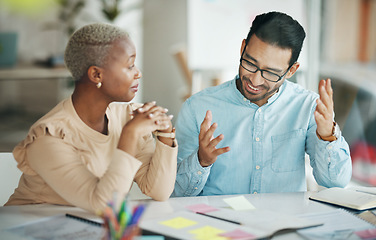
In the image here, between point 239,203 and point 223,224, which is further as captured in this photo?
point 239,203

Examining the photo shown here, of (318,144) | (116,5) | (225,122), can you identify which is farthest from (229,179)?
(116,5)

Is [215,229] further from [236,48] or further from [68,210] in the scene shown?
[236,48]

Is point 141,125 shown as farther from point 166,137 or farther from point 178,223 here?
point 178,223

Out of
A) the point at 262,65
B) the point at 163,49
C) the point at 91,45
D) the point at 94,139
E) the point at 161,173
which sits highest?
the point at 91,45

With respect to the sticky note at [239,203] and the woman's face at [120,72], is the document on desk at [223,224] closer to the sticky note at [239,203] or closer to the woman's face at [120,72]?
the sticky note at [239,203]

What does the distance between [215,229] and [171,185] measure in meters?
0.34

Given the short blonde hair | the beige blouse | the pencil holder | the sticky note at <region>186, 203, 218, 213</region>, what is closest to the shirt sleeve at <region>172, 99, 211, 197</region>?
the beige blouse

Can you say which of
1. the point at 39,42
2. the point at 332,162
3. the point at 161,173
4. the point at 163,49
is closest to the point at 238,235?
the point at 161,173

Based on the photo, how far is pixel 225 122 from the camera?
5.96 feet

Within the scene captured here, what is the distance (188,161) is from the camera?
1.63 m

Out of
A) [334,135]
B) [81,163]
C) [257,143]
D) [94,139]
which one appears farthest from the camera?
[257,143]

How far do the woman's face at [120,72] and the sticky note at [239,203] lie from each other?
46 centimetres

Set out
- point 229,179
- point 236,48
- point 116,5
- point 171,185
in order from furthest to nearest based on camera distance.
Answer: point 116,5
point 236,48
point 229,179
point 171,185

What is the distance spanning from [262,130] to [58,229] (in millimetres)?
913
